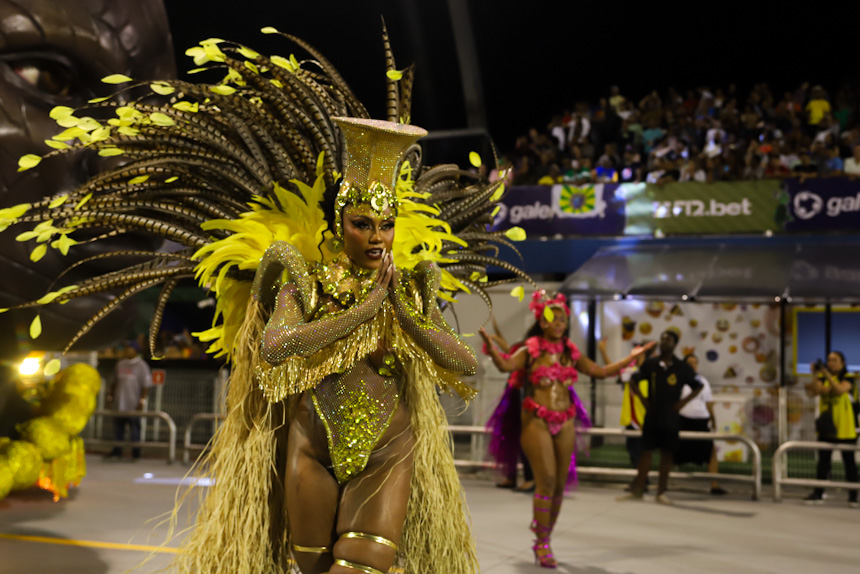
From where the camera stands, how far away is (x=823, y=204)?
41.4 feet

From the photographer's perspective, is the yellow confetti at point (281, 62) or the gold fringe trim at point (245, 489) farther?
the yellow confetti at point (281, 62)

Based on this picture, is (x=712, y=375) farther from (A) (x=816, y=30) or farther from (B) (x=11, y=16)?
(B) (x=11, y=16)

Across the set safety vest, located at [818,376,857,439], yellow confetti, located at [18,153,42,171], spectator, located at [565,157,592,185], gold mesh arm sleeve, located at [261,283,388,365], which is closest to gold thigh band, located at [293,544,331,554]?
gold mesh arm sleeve, located at [261,283,388,365]

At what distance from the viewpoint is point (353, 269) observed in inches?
112

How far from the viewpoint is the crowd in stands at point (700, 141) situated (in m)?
13.5

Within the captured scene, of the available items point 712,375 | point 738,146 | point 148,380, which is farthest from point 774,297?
point 148,380

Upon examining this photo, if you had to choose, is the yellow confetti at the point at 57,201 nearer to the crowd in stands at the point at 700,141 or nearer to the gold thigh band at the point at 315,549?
the gold thigh band at the point at 315,549

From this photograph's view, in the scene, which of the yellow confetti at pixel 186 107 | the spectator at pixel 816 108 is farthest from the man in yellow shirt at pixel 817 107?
the yellow confetti at pixel 186 107

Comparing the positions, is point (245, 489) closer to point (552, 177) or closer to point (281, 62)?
point (281, 62)

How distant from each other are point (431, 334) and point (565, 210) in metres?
11.4

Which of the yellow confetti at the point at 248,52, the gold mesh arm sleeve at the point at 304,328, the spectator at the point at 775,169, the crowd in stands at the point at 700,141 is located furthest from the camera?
the crowd in stands at the point at 700,141

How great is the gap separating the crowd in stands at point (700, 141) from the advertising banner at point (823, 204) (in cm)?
19

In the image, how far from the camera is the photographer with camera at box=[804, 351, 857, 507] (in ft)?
29.2

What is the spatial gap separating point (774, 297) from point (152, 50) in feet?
32.3
